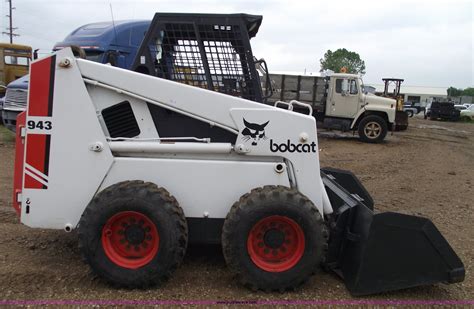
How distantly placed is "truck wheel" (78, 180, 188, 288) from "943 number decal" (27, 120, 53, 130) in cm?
71

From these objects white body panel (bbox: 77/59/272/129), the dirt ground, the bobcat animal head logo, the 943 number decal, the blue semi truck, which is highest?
the blue semi truck

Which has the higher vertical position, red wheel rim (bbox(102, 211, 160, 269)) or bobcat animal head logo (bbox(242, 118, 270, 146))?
bobcat animal head logo (bbox(242, 118, 270, 146))

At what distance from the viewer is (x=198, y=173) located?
3.50 metres

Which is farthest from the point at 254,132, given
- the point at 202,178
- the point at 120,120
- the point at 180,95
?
the point at 120,120

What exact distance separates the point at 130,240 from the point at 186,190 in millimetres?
589

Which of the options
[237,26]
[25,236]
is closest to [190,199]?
[237,26]

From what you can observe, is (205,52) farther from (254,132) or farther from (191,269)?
(191,269)

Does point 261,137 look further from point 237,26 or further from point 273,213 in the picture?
point 237,26

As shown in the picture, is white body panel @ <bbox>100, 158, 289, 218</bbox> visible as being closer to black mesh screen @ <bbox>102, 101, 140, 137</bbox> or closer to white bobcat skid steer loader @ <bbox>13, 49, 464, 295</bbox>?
white bobcat skid steer loader @ <bbox>13, 49, 464, 295</bbox>

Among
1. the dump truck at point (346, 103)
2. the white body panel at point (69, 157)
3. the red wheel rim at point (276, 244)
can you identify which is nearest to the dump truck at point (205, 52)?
the white body panel at point (69, 157)

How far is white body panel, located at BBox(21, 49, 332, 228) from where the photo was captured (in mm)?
3475

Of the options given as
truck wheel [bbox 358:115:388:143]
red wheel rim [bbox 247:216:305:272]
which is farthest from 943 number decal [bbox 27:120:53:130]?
truck wheel [bbox 358:115:388:143]

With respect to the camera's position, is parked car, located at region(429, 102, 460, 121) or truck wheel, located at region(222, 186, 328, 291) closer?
truck wheel, located at region(222, 186, 328, 291)

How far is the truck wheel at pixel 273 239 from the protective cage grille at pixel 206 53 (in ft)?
3.68
